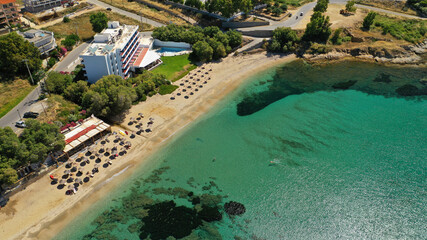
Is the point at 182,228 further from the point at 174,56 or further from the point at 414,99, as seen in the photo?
the point at 414,99

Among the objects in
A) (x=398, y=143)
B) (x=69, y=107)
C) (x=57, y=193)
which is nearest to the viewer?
(x=57, y=193)

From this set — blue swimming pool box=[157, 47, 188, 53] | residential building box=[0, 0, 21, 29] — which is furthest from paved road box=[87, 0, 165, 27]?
residential building box=[0, 0, 21, 29]

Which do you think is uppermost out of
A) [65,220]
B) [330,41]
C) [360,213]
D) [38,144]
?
[330,41]

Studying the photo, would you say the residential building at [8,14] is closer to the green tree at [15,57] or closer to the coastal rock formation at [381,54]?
the green tree at [15,57]

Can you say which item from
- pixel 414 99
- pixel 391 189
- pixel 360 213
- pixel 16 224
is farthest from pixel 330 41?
pixel 16 224

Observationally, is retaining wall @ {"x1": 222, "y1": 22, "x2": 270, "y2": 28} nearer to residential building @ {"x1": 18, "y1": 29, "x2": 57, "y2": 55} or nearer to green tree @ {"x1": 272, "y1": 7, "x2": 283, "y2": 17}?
green tree @ {"x1": 272, "y1": 7, "x2": 283, "y2": 17}

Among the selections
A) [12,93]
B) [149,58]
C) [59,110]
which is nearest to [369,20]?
[149,58]
